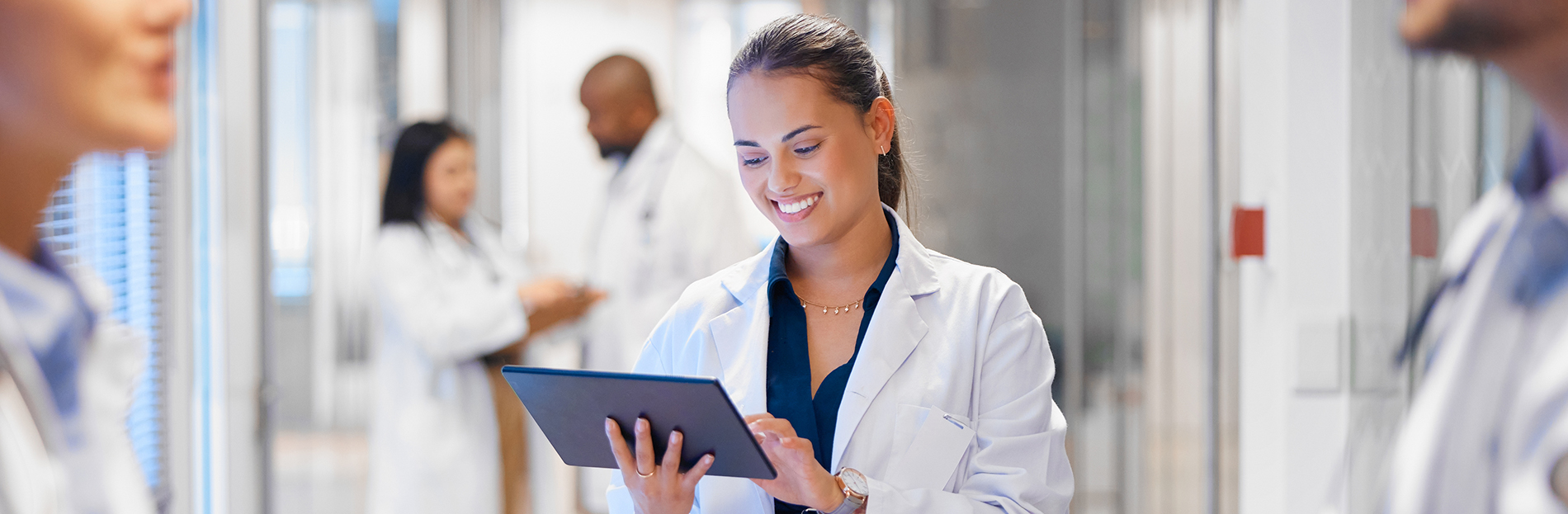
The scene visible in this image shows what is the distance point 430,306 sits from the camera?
281 cm

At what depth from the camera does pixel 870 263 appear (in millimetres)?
1325

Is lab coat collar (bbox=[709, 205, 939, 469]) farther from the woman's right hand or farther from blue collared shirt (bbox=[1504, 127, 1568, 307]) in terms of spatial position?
blue collared shirt (bbox=[1504, 127, 1568, 307])

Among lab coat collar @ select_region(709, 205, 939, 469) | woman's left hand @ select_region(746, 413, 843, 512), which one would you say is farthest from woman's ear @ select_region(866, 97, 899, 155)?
woman's left hand @ select_region(746, 413, 843, 512)

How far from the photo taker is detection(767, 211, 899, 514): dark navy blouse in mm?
1225

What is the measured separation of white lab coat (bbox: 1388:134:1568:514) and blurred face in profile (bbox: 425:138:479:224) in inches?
93.6

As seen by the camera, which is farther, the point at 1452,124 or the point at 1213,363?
the point at 1213,363

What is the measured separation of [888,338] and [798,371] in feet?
0.38

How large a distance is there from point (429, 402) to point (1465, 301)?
245cm

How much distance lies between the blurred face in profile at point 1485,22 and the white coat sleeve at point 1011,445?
0.50 metres

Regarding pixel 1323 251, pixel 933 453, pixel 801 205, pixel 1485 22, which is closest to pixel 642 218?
pixel 1323 251

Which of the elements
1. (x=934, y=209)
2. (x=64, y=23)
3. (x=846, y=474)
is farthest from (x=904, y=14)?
(x=64, y=23)

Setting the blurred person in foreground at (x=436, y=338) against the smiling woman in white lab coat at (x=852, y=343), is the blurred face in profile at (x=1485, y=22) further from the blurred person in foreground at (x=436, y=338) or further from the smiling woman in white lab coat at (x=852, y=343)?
the blurred person in foreground at (x=436, y=338)

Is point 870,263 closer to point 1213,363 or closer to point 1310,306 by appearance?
point 1310,306

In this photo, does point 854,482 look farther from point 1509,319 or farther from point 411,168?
point 411,168
